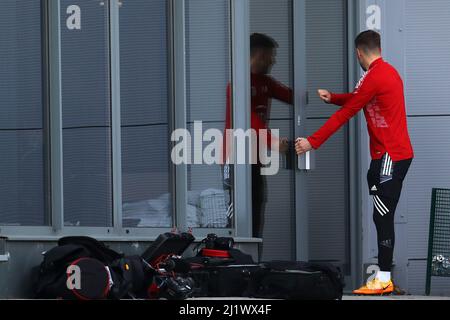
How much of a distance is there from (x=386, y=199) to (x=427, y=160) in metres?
1.86

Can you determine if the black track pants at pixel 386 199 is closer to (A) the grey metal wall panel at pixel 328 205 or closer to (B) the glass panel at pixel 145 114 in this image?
(B) the glass panel at pixel 145 114

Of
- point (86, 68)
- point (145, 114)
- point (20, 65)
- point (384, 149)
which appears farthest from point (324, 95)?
point (20, 65)

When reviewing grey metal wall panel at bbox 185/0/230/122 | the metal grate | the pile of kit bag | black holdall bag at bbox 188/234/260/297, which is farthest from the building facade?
black holdall bag at bbox 188/234/260/297

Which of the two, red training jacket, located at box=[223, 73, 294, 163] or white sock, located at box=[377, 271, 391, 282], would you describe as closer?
white sock, located at box=[377, 271, 391, 282]

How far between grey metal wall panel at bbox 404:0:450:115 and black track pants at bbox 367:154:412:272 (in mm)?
1791

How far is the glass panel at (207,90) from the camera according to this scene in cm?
950

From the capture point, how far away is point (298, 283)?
8266mm

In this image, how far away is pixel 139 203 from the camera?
29.4 feet

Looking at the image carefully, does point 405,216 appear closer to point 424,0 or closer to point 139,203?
point 424,0

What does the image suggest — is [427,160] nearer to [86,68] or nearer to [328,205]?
[328,205]

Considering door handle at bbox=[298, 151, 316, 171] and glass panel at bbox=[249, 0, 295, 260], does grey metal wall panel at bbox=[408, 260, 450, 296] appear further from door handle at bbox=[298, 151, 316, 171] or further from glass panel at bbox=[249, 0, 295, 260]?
door handle at bbox=[298, 151, 316, 171]

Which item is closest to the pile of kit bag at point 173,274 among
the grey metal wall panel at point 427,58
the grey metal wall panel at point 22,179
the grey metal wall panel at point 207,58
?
the grey metal wall panel at point 22,179

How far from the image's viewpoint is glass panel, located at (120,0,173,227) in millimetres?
8844

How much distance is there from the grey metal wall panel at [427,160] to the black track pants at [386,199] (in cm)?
170
